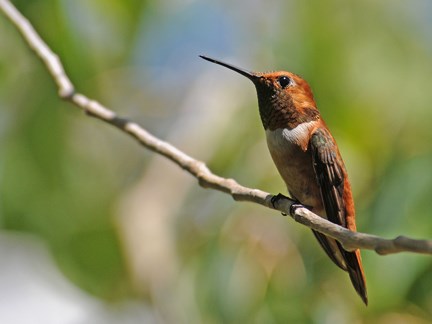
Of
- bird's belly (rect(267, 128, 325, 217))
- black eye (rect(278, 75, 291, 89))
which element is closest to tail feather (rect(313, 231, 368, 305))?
bird's belly (rect(267, 128, 325, 217))

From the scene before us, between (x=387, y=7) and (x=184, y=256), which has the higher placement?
(x=387, y=7)

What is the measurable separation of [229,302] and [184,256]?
778 mm

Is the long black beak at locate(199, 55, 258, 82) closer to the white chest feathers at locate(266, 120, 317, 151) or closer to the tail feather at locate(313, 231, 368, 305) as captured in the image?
the white chest feathers at locate(266, 120, 317, 151)

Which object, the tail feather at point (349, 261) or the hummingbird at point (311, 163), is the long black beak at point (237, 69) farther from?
the tail feather at point (349, 261)

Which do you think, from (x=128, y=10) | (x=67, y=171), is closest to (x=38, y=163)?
(x=67, y=171)

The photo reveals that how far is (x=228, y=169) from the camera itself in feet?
12.2

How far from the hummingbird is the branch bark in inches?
8.6

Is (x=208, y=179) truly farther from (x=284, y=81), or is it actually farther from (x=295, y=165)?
(x=284, y=81)

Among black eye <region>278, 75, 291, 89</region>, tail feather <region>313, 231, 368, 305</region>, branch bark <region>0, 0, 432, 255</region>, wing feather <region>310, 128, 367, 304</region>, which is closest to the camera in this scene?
branch bark <region>0, 0, 432, 255</region>

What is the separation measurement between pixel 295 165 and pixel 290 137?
0.11 m

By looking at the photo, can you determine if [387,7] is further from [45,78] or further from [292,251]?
[45,78]

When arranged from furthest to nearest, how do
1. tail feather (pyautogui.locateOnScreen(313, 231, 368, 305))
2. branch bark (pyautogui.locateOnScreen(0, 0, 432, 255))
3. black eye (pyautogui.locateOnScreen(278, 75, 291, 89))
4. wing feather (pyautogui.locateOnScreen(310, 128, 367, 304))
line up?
black eye (pyautogui.locateOnScreen(278, 75, 291, 89)) < wing feather (pyautogui.locateOnScreen(310, 128, 367, 304)) < tail feather (pyautogui.locateOnScreen(313, 231, 368, 305)) < branch bark (pyautogui.locateOnScreen(0, 0, 432, 255))

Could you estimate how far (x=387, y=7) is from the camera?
13.1 ft

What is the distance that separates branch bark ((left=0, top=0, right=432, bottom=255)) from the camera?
1.67 metres
